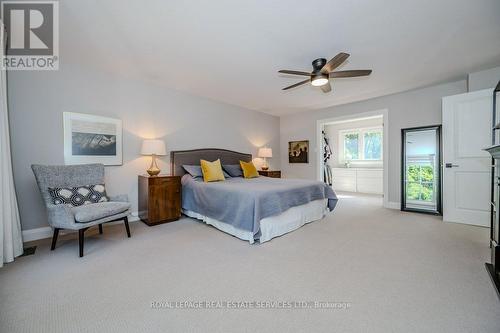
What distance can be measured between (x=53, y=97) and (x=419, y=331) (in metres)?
4.56

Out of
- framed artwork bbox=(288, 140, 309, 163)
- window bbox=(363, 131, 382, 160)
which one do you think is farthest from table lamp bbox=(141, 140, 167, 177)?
window bbox=(363, 131, 382, 160)

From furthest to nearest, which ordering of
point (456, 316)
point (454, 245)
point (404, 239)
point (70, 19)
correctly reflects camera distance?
point (404, 239) < point (454, 245) < point (70, 19) < point (456, 316)

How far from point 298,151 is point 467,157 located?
3.52 m

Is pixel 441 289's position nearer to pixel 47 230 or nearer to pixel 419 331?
pixel 419 331

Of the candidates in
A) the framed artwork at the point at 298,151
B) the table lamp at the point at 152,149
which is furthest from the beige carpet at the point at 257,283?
the framed artwork at the point at 298,151

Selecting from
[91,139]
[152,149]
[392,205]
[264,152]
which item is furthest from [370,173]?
[91,139]

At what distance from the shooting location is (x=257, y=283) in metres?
1.76

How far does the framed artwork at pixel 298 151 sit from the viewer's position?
6.03 m

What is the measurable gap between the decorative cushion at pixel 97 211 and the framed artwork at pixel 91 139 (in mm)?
1075

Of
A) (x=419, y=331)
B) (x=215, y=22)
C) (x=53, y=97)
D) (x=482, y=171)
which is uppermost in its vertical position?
(x=215, y=22)

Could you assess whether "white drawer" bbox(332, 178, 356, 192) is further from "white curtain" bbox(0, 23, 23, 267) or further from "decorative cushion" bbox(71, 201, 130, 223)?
"white curtain" bbox(0, 23, 23, 267)

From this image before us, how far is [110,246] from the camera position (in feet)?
8.32

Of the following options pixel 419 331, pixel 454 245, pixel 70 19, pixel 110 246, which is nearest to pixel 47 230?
pixel 110 246

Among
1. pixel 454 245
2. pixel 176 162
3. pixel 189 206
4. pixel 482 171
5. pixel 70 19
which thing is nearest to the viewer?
pixel 70 19
